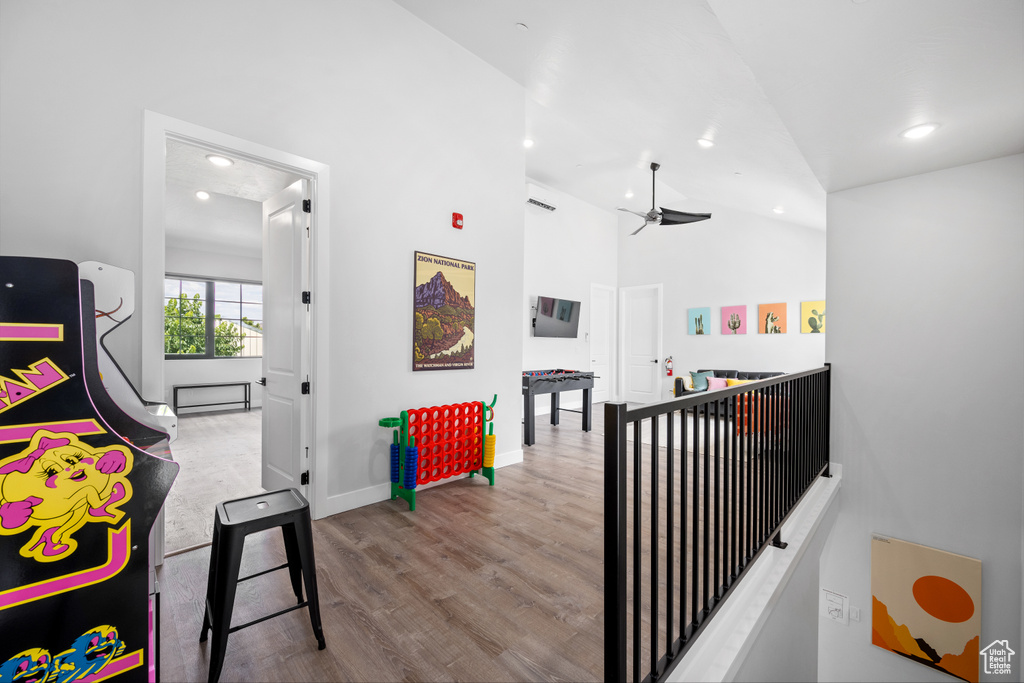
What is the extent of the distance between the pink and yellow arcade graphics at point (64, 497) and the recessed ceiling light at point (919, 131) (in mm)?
3765

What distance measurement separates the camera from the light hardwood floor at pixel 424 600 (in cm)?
163

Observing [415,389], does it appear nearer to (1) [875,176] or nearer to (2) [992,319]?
(1) [875,176]

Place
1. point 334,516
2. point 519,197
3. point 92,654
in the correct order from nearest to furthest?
point 92,654 → point 334,516 → point 519,197

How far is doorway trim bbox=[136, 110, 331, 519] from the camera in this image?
2176mm

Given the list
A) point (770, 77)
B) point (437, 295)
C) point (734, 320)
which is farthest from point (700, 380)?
point (770, 77)

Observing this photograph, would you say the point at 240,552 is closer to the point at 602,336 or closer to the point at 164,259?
the point at 164,259

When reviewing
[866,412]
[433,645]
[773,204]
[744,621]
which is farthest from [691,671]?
[773,204]

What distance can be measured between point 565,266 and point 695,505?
6266mm

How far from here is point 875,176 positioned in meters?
3.34

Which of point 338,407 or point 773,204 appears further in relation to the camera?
point 773,204

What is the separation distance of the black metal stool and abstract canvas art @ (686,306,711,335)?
7081mm

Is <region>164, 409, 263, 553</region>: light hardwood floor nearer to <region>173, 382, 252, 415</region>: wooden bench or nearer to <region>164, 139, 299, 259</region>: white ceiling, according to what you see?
<region>173, 382, 252, 415</region>: wooden bench

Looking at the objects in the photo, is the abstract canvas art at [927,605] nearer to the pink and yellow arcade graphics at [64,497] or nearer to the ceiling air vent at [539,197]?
the pink and yellow arcade graphics at [64,497]

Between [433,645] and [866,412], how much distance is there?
12.0 feet
